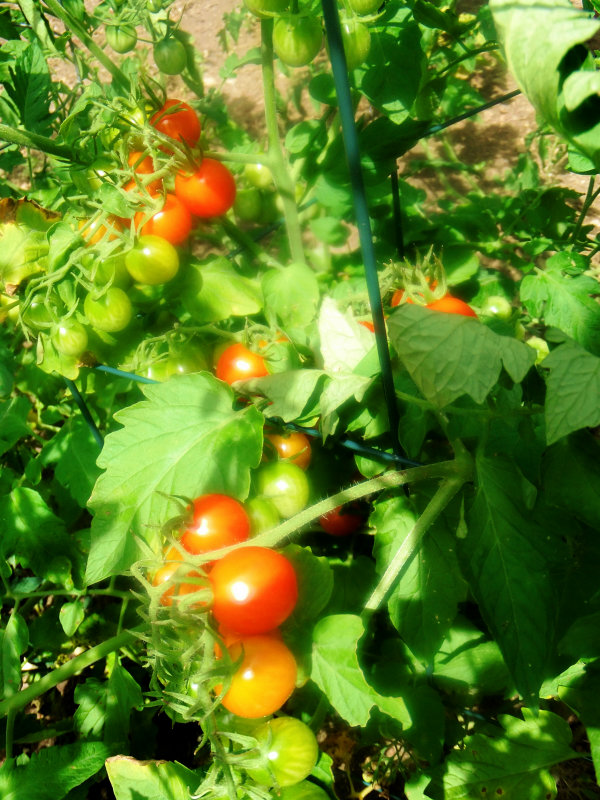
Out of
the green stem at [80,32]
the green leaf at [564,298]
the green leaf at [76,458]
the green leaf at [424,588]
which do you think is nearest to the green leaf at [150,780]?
the green leaf at [424,588]

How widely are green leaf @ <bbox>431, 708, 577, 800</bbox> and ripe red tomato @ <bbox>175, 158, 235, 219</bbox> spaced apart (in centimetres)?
89

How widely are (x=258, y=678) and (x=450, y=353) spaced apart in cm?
38

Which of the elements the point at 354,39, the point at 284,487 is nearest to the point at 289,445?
the point at 284,487

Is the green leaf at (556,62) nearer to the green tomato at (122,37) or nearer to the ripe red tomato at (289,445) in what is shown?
the ripe red tomato at (289,445)

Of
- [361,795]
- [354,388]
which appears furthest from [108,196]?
[361,795]

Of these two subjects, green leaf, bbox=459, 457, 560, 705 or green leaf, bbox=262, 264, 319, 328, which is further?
green leaf, bbox=262, 264, 319, 328

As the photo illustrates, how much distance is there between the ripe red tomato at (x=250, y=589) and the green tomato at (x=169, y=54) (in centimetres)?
83

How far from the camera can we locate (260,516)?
2.67ft

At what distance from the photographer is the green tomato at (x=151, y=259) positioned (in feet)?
2.92

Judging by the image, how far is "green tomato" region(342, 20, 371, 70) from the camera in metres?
0.79

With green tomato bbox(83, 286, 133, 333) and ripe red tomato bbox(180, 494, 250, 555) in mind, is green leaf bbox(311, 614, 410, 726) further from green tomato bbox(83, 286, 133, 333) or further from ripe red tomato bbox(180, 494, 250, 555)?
green tomato bbox(83, 286, 133, 333)

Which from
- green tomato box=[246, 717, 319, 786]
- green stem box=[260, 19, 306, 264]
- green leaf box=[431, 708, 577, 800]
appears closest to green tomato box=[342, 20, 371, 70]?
green stem box=[260, 19, 306, 264]

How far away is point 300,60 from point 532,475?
2.06 ft

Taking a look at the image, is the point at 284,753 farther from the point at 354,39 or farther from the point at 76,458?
the point at 354,39
